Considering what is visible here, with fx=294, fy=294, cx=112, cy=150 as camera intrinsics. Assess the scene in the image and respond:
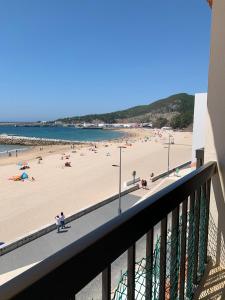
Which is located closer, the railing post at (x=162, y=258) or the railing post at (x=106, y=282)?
the railing post at (x=106, y=282)

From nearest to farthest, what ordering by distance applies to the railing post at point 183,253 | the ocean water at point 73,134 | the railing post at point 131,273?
the railing post at point 131,273 < the railing post at point 183,253 < the ocean water at point 73,134

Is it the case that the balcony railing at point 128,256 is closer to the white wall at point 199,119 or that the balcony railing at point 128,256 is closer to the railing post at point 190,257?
the railing post at point 190,257

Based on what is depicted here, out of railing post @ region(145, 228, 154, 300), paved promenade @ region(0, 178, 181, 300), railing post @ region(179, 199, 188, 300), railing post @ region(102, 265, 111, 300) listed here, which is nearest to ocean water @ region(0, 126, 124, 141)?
paved promenade @ region(0, 178, 181, 300)

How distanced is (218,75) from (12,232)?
10564mm

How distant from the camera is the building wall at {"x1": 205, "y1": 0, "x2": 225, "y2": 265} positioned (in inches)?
80.2

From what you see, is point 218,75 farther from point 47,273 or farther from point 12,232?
point 12,232

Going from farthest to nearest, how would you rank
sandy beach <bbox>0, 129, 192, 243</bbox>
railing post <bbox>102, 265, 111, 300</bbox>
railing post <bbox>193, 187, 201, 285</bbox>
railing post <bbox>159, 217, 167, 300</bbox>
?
1. sandy beach <bbox>0, 129, 192, 243</bbox>
2. railing post <bbox>193, 187, 201, 285</bbox>
3. railing post <bbox>159, 217, 167, 300</bbox>
4. railing post <bbox>102, 265, 111, 300</bbox>

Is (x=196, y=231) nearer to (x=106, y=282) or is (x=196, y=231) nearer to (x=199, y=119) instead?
(x=106, y=282)

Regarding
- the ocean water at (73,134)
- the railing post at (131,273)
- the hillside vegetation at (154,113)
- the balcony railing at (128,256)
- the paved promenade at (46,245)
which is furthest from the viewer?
the hillside vegetation at (154,113)

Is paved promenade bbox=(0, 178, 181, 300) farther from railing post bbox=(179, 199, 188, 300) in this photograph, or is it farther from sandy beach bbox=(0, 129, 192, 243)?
railing post bbox=(179, 199, 188, 300)

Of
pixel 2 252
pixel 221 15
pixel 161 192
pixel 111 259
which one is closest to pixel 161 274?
pixel 161 192

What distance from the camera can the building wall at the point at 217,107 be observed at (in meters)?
2.04

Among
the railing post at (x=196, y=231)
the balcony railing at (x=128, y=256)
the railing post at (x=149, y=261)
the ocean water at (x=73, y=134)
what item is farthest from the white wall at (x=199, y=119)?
the ocean water at (x=73, y=134)

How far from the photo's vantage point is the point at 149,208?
3.33ft
